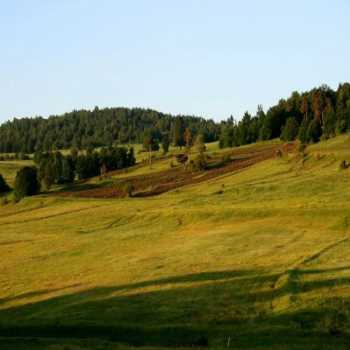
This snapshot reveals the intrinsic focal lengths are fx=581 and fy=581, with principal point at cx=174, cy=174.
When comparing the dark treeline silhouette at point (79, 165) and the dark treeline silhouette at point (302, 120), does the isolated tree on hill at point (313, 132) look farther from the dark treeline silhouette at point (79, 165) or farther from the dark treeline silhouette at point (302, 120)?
the dark treeline silhouette at point (79, 165)

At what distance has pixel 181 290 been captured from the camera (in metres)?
33.2

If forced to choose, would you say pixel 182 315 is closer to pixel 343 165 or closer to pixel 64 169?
pixel 343 165

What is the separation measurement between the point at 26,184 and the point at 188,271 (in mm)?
78136

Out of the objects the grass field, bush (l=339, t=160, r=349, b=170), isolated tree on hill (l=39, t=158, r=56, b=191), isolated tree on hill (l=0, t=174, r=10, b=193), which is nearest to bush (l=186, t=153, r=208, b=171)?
isolated tree on hill (l=39, t=158, r=56, b=191)

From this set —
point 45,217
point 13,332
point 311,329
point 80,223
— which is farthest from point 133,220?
point 311,329

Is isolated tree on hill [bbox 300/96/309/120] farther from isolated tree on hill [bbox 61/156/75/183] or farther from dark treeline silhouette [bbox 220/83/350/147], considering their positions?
isolated tree on hill [bbox 61/156/75/183]

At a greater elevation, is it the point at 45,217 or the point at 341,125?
the point at 341,125

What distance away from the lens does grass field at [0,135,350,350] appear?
25172 mm

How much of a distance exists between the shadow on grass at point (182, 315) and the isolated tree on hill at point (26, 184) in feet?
257

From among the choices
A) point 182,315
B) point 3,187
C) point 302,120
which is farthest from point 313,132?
point 182,315

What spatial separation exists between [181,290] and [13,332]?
9823 mm

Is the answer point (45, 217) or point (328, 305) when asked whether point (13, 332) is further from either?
point (45, 217)

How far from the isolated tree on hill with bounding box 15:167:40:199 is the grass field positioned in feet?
87.0

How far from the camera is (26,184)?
4358 inches
